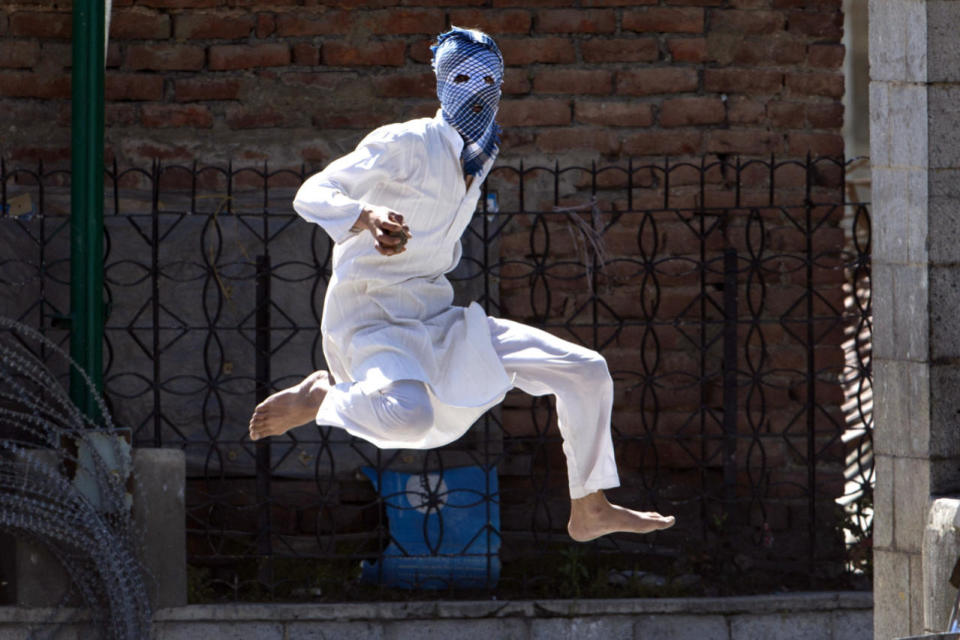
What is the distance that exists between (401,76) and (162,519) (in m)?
2.25

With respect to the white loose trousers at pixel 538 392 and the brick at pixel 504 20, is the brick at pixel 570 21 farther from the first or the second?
the white loose trousers at pixel 538 392

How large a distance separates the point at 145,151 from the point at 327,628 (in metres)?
2.34

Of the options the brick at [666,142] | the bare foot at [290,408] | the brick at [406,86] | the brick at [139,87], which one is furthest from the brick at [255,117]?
the bare foot at [290,408]

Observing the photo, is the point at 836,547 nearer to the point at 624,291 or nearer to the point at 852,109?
the point at 624,291

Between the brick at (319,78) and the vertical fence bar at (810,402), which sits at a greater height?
the brick at (319,78)

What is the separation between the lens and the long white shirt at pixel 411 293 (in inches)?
158

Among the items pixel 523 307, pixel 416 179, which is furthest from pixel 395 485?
pixel 416 179

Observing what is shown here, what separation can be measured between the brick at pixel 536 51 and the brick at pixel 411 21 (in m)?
0.30

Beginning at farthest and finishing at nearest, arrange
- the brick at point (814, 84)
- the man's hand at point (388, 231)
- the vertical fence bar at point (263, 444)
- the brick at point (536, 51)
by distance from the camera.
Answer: the brick at point (814, 84)
the brick at point (536, 51)
the vertical fence bar at point (263, 444)
the man's hand at point (388, 231)

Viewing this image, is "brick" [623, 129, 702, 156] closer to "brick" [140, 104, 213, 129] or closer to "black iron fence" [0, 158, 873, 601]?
"black iron fence" [0, 158, 873, 601]

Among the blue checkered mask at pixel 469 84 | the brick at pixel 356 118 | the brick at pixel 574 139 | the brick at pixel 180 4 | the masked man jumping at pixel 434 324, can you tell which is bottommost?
the masked man jumping at pixel 434 324

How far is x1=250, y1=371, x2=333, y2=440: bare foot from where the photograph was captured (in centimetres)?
435

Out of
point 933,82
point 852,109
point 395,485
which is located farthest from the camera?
point 852,109

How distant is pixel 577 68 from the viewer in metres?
6.86
